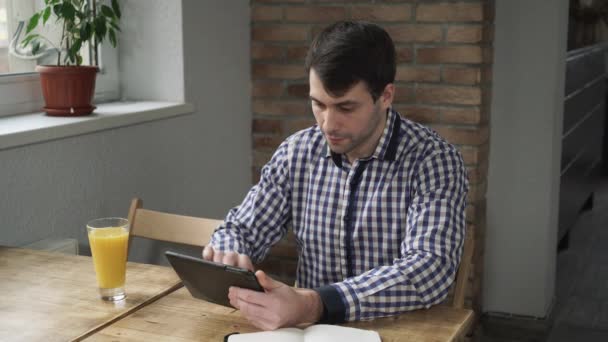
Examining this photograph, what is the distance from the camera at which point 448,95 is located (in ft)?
8.90

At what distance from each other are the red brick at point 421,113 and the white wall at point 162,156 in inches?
23.9

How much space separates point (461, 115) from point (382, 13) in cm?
45

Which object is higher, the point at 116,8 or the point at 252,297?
the point at 116,8

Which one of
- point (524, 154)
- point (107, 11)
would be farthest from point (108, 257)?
point (524, 154)

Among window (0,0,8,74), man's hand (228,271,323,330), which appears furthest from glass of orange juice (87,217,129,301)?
window (0,0,8,74)

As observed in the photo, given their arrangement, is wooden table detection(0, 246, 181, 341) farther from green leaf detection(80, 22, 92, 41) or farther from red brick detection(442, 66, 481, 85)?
red brick detection(442, 66, 481, 85)

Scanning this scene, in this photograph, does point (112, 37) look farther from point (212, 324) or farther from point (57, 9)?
point (212, 324)

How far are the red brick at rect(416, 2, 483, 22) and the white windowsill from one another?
0.85m

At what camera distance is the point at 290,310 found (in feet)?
4.13

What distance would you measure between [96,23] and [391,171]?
3.73ft

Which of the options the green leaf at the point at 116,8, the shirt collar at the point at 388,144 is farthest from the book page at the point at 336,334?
the green leaf at the point at 116,8

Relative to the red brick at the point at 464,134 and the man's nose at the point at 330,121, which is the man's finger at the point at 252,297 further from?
the red brick at the point at 464,134

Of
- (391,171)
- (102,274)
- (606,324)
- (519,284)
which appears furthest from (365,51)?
(606,324)

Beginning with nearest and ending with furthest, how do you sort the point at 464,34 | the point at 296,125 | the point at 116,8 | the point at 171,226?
the point at 171,226 → the point at 116,8 → the point at 464,34 → the point at 296,125
